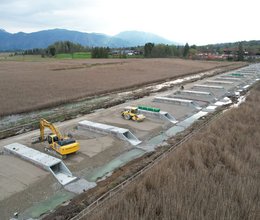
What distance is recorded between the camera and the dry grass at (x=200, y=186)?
8.77 metres

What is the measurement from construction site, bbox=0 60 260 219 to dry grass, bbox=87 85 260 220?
1.93 meters

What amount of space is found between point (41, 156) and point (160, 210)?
7518 millimetres

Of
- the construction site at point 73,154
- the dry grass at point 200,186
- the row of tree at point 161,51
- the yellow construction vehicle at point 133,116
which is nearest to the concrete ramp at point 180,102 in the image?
the construction site at point 73,154

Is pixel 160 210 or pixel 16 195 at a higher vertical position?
pixel 160 210

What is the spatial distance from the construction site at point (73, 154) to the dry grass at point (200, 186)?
193 cm

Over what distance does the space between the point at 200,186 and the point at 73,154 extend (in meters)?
7.58

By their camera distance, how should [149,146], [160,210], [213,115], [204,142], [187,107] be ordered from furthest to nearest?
[187,107] < [213,115] < [149,146] < [204,142] < [160,210]

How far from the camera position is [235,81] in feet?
160

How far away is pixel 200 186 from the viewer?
10.4 metres

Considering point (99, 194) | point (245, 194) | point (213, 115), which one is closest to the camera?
point (245, 194)

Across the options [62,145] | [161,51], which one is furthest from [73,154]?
[161,51]

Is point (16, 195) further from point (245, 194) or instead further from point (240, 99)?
point (240, 99)

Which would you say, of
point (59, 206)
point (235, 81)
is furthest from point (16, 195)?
point (235, 81)

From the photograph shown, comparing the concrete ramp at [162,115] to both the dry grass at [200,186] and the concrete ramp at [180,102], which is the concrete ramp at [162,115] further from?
the dry grass at [200,186]
